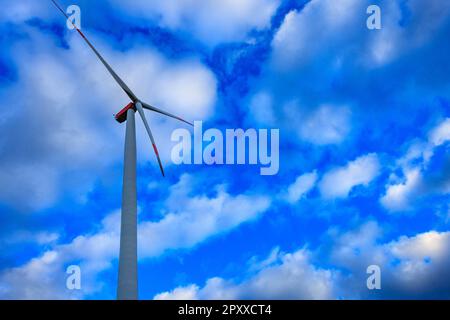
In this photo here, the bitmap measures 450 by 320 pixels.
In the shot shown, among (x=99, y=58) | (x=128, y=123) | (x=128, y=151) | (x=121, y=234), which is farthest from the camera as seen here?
(x=99, y=58)

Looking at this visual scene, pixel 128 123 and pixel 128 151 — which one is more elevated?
pixel 128 123

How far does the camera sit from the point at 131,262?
162 feet
